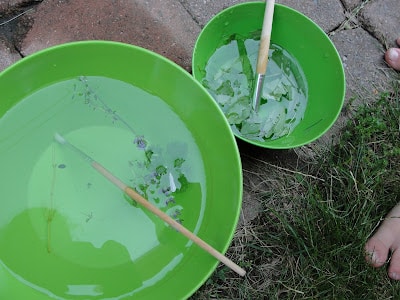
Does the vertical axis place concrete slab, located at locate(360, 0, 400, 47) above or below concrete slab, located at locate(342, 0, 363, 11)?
below

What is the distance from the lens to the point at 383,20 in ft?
5.09

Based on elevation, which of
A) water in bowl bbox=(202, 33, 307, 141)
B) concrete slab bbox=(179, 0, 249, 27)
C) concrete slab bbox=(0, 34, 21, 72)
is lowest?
water in bowl bbox=(202, 33, 307, 141)

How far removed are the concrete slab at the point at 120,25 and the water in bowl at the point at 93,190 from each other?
0.20 meters

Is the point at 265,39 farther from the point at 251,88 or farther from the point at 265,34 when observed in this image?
the point at 251,88

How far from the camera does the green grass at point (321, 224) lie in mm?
1311

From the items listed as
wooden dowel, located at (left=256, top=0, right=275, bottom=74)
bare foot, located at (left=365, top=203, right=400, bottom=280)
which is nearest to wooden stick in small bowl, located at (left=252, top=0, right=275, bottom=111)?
wooden dowel, located at (left=256, top=0, right=275, bottom=74)

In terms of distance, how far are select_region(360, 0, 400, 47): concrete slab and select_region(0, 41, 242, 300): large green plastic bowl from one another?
26.9 inches

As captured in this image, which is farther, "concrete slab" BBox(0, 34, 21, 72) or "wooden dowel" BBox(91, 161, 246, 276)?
"concrete slab" BBox(0, 34, 21, 72)

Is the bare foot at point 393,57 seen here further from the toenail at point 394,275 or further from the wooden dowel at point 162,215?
the wooden dowel at point 162,215

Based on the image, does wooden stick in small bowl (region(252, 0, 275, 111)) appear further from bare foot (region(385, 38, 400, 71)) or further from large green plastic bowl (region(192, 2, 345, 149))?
bare foot (region(385, 38, 400, 71))

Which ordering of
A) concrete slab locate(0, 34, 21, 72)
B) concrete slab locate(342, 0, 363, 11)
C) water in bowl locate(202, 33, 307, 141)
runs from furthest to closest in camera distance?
concrete slab locate(342, 0, 363, 11) < water in bowl locate(202, 33, 307, 141) < concrete slab locate(0, 34, 21, 72)

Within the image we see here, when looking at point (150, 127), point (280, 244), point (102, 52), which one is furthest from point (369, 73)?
point (102, 52)

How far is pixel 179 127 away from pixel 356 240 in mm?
548

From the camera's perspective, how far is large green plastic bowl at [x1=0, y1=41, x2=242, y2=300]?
44.4 inches
